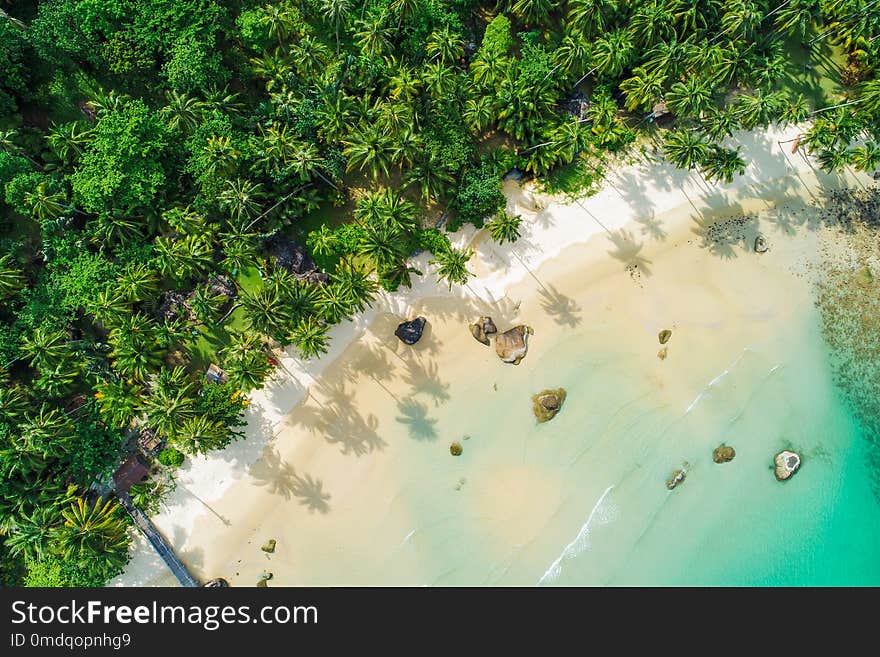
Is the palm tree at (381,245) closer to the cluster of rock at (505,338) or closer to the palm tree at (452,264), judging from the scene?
the palm tree at (452,264)

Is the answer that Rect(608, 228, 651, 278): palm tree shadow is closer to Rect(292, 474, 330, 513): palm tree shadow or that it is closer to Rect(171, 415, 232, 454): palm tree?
Rect(292, 474, 330, 513): palm tree shadow

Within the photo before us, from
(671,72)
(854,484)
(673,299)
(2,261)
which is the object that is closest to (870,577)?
(854,484)

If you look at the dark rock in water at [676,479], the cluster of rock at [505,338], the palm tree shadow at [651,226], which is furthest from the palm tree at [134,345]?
the dark rock in water at [676,479]

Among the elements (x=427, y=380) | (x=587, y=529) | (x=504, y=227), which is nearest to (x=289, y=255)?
(x=427, y=380)

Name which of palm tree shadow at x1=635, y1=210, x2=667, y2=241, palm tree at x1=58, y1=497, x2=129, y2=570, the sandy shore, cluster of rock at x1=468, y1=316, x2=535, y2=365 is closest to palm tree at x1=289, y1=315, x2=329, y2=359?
the sandy shore

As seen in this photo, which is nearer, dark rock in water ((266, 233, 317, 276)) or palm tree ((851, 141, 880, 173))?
palm tree ((851, 141, 880, 173))

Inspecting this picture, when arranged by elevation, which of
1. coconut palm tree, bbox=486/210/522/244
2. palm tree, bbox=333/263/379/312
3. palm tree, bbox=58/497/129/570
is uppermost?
coconut palm tree, bbox=486/210/522/244
